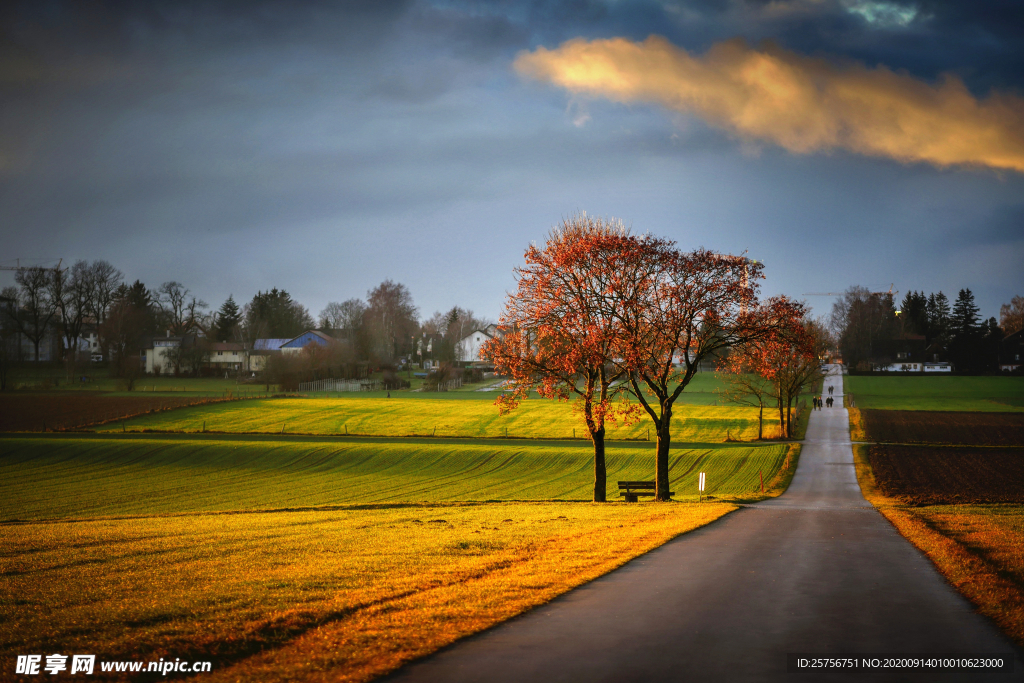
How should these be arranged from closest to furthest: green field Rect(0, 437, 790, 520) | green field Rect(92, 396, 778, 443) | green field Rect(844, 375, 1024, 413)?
green field Rect(0, 437, 790, 520), green field Rect(92, 396, 778, 443), green field Rect(844, 375, 1024, 413)

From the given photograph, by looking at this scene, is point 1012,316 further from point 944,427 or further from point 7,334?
point 7,334

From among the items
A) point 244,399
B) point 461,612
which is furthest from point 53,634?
point 244,399

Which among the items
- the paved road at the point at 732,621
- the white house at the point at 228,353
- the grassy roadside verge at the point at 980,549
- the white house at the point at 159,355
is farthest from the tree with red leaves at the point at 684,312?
the white house at the point at 228,353

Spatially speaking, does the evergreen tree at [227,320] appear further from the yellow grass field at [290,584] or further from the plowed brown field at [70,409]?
the yellow grass field at [290,584]

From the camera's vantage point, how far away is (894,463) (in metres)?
41.7

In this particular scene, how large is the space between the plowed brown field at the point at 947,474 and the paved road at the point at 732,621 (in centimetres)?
1663

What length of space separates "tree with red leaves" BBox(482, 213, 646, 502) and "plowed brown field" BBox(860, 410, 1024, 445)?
37.1 metres

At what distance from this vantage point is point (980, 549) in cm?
1331

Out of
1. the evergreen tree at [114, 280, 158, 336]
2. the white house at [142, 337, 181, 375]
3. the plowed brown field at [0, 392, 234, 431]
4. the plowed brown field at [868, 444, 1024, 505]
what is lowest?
the plowed brown field at [868, 444, 1024, 505]

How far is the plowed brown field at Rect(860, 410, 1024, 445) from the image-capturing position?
53562 millimetres

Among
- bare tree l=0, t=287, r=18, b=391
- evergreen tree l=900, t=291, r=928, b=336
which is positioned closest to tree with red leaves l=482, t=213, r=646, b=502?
bare tree l=0, t=287, r=18, b=391

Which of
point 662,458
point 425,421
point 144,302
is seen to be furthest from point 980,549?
point 144,302

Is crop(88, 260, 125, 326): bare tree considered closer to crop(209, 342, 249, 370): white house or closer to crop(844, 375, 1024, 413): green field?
crop(209, 342, 249, 370): white house

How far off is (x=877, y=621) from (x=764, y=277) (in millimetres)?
19202
